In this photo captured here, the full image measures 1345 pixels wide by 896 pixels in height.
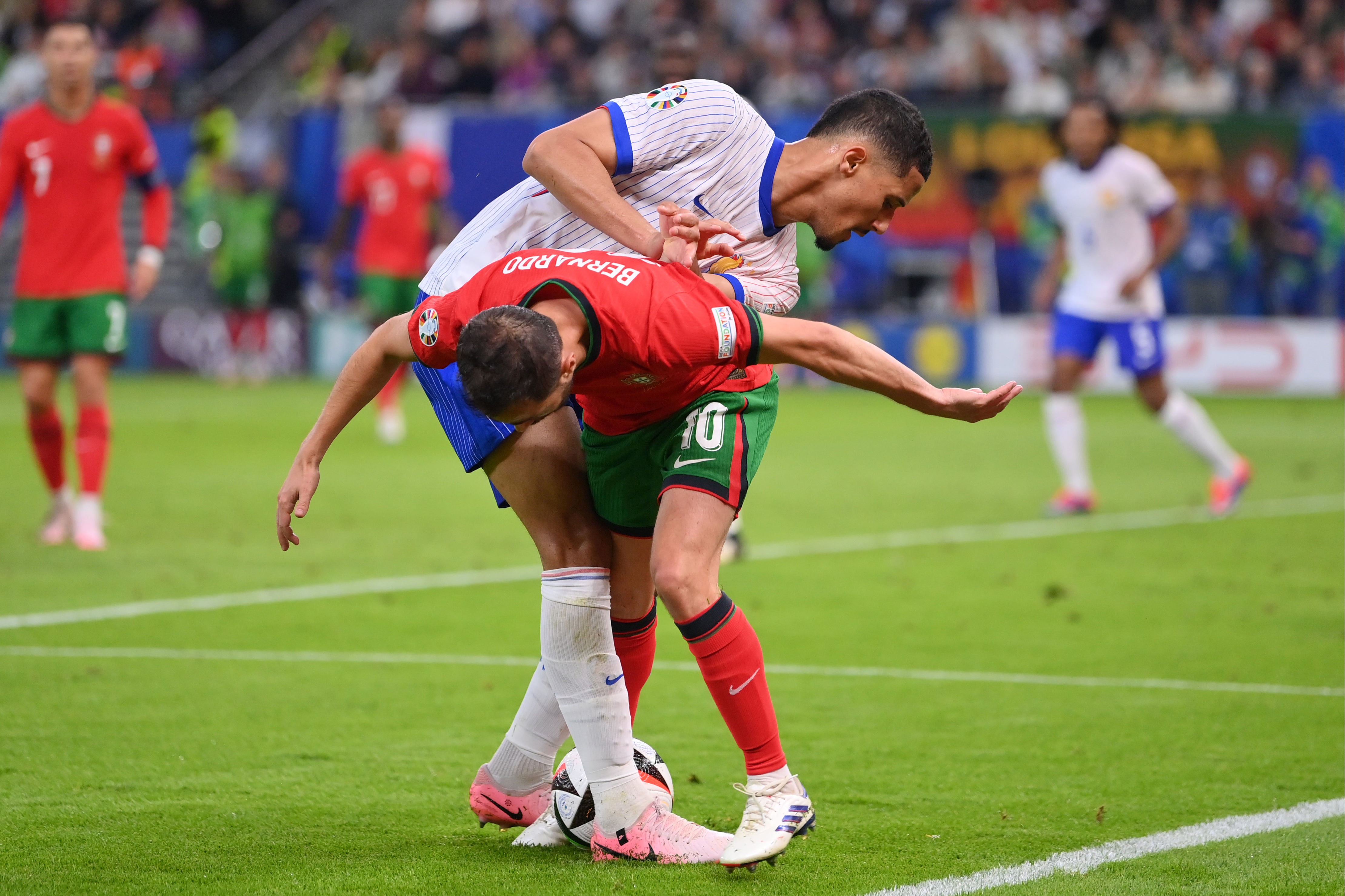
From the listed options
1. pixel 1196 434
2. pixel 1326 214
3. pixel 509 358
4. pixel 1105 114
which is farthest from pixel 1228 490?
pixel 1326 214

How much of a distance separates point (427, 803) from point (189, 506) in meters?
6.77

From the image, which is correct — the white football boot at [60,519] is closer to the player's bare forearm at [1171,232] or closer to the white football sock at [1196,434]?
the white football sock at [1196,434]

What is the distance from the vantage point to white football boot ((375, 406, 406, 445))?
599 inches

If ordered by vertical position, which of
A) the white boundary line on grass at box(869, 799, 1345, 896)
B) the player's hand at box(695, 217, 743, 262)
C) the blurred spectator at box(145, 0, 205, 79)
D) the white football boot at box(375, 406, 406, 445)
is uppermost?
the blurred spectator at box(145, 0, 205, 79)

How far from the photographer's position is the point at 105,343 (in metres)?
8.84

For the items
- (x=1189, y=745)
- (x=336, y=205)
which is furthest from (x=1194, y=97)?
(x=1189, y=745)

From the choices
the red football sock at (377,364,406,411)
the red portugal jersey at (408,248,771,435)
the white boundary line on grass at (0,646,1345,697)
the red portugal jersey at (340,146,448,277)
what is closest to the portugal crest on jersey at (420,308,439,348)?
the red portugal jersey at (408,248,771,435)

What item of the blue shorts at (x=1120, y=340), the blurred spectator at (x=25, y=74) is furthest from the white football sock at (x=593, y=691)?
the blurred spectator at (x=25, y=74)

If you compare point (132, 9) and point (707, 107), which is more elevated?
point (132, 9)

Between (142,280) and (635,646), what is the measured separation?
566 cm

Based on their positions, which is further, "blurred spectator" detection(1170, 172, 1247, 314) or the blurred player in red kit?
"blurred spectator" detection(1170, 172, 1247, 314)

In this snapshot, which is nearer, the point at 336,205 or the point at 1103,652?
the point at 1103,652

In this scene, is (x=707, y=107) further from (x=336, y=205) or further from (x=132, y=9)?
(x=132, y=9)

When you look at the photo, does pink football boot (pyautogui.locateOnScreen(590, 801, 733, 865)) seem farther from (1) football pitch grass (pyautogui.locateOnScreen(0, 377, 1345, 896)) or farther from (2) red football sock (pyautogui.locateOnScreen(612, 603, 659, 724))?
(2) red football sock (pyautogui.locateOnScreen(612, 603, 659, 724))
